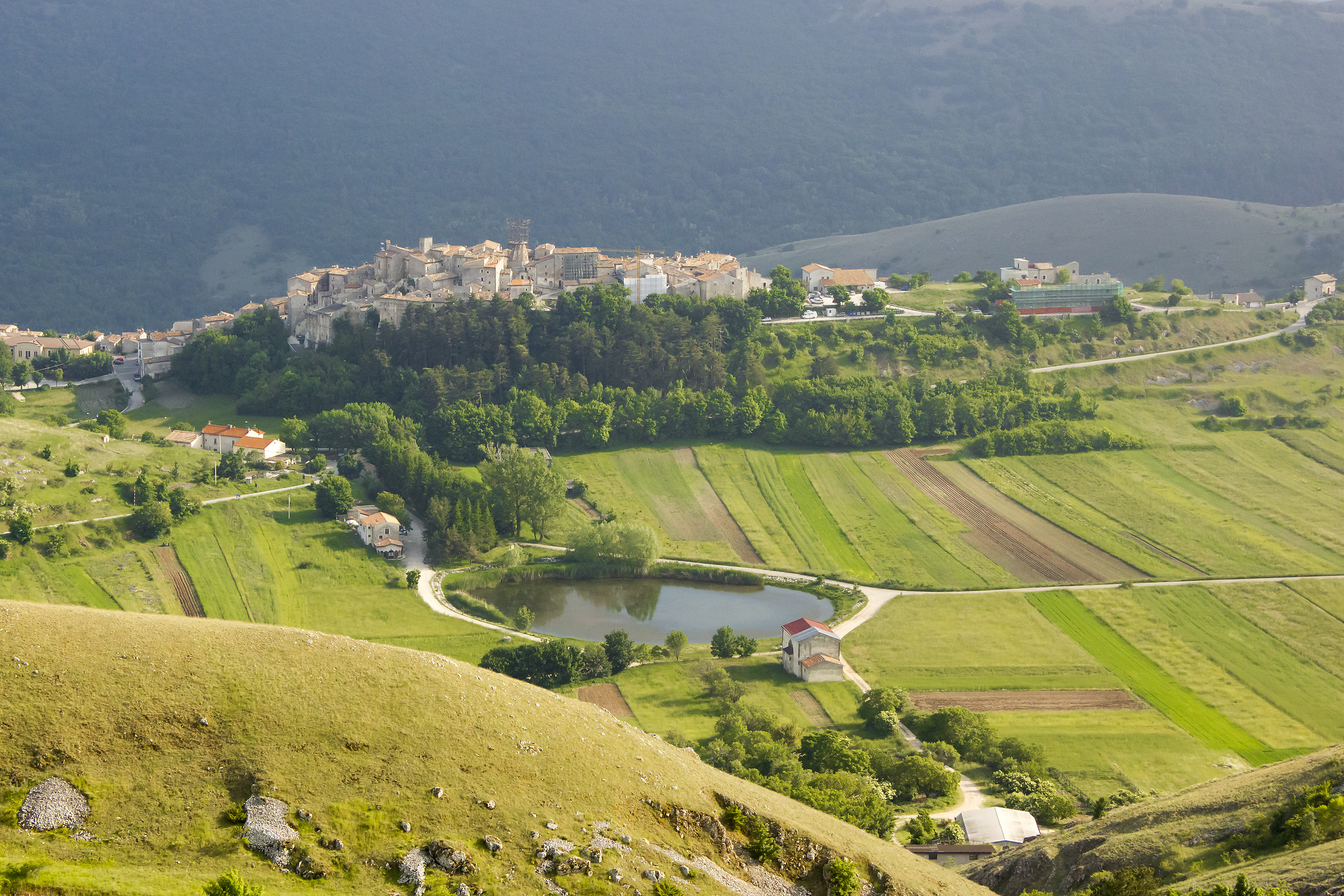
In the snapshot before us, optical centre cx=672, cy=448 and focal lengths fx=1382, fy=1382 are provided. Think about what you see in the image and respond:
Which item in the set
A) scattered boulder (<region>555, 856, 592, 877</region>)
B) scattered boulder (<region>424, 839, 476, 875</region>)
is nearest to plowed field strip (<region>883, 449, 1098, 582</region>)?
scattered boulder (<region>555, 856, 592, 877</region>)

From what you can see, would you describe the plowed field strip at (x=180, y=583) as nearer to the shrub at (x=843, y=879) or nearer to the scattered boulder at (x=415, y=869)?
the scattered boulder at (x=415, y=869)

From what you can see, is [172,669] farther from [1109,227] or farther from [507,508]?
[1109,227]

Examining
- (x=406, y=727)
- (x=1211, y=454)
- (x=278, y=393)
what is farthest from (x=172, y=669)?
(x=1211, y=454)

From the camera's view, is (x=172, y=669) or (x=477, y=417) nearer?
(x=172, y=669)

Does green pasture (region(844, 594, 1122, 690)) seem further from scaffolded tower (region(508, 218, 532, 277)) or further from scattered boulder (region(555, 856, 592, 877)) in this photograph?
scaffolded tower (region(508, 218, 532, 277))

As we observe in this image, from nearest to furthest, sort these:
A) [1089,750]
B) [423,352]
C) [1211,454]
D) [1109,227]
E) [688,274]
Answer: [1089,750] < [1211,454] < [423,352] < [688,274] < [1109,227]

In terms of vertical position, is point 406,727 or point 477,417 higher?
point 406,727

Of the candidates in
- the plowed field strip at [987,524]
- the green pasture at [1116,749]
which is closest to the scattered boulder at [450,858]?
the green pasture at [1116,749]

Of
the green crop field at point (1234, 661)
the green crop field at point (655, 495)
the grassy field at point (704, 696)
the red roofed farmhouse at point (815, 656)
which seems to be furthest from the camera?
the green crop field at point (655, 495)

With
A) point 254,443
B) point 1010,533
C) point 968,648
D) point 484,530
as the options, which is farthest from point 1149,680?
point 254,443
